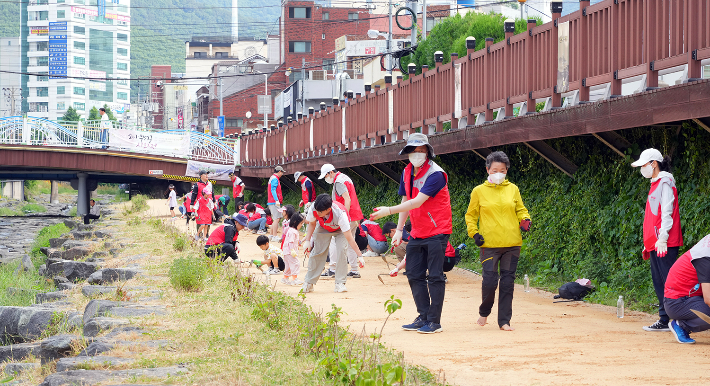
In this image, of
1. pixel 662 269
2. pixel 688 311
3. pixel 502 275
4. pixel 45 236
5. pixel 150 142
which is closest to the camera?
pixel 688 311

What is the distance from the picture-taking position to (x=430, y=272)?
25.9ft

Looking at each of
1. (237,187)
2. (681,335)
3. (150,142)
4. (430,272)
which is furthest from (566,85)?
(150,142)

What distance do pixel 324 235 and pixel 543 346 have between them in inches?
189

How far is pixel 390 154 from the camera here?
17.0 metres

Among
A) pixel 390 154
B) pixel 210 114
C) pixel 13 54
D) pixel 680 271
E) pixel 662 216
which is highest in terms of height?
pixel 13 54

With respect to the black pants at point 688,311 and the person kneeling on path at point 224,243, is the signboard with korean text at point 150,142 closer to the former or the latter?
the person kneeling on path at point 224,243

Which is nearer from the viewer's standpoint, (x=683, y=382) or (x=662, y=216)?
(x=683, y=382)

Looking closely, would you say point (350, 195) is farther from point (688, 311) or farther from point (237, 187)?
point (237, 187)

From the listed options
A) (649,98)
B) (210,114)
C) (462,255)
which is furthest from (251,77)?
(649,98)

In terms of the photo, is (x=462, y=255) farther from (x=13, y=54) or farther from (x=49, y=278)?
(x=13, y=54)

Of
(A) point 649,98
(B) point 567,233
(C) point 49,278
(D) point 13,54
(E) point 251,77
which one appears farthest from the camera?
(D) point 13,54

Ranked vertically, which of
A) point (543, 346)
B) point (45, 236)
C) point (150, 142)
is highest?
point (150, 142)

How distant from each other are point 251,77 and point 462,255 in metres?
67.4

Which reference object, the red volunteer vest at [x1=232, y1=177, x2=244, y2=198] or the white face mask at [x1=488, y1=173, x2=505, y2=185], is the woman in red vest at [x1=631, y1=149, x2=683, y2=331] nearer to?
the white face mask at [x1=488, y1=173, x2=505, y2=185]
